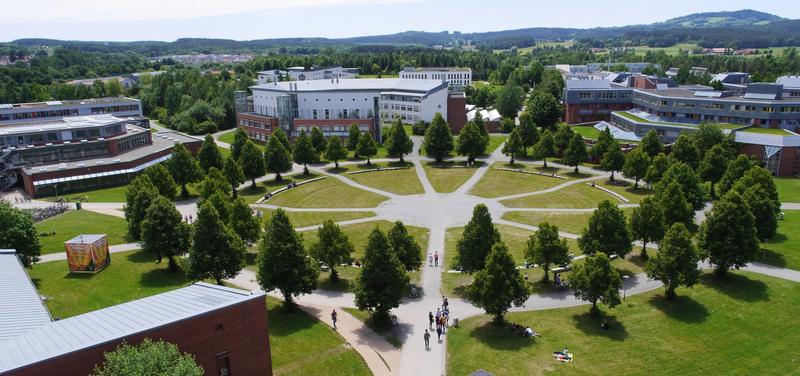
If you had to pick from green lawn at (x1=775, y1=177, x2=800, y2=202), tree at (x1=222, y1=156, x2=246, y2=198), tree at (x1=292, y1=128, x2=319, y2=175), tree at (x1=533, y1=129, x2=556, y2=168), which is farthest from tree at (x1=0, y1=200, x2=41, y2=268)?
green lawn at (x1=775, y1=177, x2=800, y2=202)

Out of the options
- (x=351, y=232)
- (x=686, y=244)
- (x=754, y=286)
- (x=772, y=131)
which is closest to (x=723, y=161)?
(x=772, y=131)

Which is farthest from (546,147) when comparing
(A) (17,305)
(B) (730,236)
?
(A) (17,305)

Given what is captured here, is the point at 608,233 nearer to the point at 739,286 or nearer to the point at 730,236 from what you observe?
the point at 730,236

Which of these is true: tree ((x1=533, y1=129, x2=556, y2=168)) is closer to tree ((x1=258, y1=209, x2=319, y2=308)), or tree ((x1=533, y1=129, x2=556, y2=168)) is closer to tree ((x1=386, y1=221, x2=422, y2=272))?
tree ((x1=386, y1=221, x2=422, y2=272))

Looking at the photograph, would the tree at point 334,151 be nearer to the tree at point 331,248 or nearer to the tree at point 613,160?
the tree at point 613,160

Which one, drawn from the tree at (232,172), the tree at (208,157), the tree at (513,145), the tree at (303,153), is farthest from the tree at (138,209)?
the tree at (513,145)

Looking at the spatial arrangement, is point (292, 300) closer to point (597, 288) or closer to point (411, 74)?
point (597, 288)
